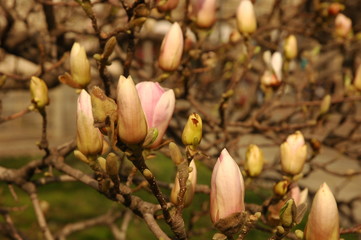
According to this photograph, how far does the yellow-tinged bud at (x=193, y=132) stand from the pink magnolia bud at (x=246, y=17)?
0.91 meters

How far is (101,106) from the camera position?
0.93 metres

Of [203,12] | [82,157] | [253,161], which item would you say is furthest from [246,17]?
[82,157]

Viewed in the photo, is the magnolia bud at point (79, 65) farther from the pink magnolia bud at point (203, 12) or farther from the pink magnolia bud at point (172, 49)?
the pink magnolia bud at point (203, 12)

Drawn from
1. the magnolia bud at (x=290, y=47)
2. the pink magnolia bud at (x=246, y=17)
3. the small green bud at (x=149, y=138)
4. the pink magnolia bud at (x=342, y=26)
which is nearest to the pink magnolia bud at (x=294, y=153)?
Answer: the small green bud at (x=149, y=138)

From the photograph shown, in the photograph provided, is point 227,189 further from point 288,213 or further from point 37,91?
point 37,91

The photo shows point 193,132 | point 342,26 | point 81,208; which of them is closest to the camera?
point 193,132

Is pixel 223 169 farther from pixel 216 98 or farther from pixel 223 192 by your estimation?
pixel 216 98

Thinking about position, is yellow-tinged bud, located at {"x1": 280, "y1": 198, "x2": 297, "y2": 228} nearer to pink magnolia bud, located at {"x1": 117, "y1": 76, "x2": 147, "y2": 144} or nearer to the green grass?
pink magnolia bud, located at {"x1": 117, "y1": 76, "x2": 147, "y2": 144}

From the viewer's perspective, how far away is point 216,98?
3.88 meters

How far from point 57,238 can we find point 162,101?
6.68 feet

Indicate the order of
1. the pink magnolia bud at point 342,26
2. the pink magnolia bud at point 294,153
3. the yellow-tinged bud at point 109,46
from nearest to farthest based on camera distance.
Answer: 1. the yellow-tinged bud at point 109,46
2. the pink magnolia bud at point 294,153
3. the pink magnolia bud at point 342,26

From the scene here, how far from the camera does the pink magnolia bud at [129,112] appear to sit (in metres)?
0.90

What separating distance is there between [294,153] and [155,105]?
0.48 m

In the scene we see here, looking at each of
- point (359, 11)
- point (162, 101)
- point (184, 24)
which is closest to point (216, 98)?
point (184, 24)
